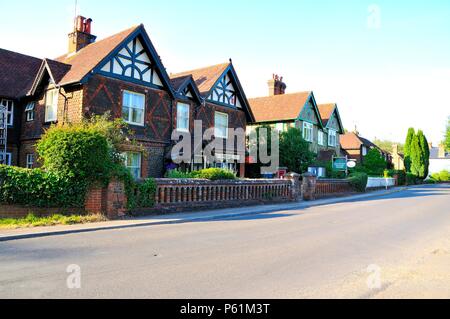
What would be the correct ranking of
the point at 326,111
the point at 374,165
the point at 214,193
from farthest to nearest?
1. the point at 374,165
2. the point at 326,111
3. the point at 214,193

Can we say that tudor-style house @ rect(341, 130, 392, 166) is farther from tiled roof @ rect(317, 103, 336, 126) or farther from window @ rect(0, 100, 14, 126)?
window @ rect(0, 100, 14, 126)

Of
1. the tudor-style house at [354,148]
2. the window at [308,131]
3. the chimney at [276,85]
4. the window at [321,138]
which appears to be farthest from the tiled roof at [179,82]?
the tudor-style house at [354,148]

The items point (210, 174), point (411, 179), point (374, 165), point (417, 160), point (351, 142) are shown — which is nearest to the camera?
point (210, 174)

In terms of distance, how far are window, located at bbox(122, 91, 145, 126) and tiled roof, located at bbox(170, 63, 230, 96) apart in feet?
16.9

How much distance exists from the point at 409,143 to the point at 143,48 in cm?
5363

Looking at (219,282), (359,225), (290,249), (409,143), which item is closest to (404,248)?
(290,249)

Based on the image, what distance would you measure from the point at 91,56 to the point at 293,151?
15.5 meters

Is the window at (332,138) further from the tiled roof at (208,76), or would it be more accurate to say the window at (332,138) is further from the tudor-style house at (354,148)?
the tiled roof at (208,76)

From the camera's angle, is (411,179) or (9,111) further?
(411,179)

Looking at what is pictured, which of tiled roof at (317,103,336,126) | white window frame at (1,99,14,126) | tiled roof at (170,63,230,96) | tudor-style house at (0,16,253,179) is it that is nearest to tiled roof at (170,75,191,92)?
tudor-style house at (0,16,253,179)

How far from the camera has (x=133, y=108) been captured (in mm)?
20031

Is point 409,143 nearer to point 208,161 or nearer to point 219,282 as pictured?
point 208,161

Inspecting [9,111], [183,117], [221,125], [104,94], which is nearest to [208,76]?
[221,125]

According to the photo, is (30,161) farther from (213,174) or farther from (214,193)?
(214,193)
